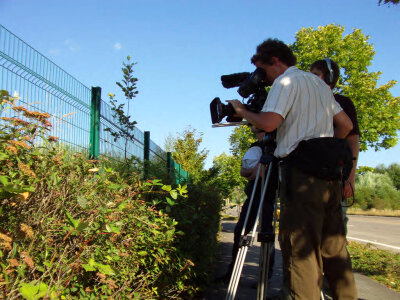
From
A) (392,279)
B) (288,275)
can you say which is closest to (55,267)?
(288,275)

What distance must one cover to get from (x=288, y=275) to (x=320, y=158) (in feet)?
2.43

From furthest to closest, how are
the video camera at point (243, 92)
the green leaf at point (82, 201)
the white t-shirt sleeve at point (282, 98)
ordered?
the video camera at point (243, 92)
the white t-shirt sleeve at point (282, 98)
the green leaf at point (82, 201)

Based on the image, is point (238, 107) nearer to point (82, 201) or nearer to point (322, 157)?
point (322, 157)

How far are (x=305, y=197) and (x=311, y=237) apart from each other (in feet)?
0.80

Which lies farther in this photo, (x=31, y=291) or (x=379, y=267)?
(x=379, y=267)

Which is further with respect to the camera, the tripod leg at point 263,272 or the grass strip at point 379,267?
the grass strip at point 379,267

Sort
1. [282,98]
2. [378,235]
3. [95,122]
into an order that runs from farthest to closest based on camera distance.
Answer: [378,235]
[95,122]
[282,98]

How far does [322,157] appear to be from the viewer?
2.41m

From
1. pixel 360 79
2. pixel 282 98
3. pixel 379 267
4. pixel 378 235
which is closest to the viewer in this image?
pixel 282 98

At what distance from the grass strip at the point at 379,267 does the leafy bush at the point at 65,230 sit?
3990mm

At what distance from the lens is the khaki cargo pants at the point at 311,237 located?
7.67 ft

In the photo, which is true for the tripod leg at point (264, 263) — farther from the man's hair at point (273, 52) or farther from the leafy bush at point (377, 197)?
the leafy bush at point (377, 197)

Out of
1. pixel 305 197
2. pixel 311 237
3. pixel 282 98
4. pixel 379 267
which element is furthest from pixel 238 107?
pixel 379 267

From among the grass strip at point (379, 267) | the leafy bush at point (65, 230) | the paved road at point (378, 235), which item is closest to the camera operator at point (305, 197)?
the leafy bush at point (65, 230)
